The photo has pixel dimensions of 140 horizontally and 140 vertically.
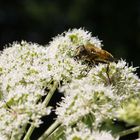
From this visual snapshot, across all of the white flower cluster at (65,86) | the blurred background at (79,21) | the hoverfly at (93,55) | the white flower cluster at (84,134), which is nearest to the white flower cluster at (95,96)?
the white flower cluster at (65,86)

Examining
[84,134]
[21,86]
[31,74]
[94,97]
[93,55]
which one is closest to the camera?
[84,134]

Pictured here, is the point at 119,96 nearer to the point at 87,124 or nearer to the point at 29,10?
the point at 87,124

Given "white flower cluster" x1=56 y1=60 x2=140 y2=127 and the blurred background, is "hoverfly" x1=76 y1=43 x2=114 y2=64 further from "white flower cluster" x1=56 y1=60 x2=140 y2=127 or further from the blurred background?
the blurred background

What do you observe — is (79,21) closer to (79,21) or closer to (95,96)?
(79,21)

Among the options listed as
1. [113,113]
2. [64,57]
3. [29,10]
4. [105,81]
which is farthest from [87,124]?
[29,10]

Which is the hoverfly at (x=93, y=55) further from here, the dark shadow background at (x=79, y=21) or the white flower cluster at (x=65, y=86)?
the dark shadow background at (x=79, y=21)

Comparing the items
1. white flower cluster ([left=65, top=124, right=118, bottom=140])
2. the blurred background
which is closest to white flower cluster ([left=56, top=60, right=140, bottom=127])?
white flower cluster ([left=65, top=124, right=118, bottom=140])

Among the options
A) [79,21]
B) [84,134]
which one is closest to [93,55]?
[84,134]
